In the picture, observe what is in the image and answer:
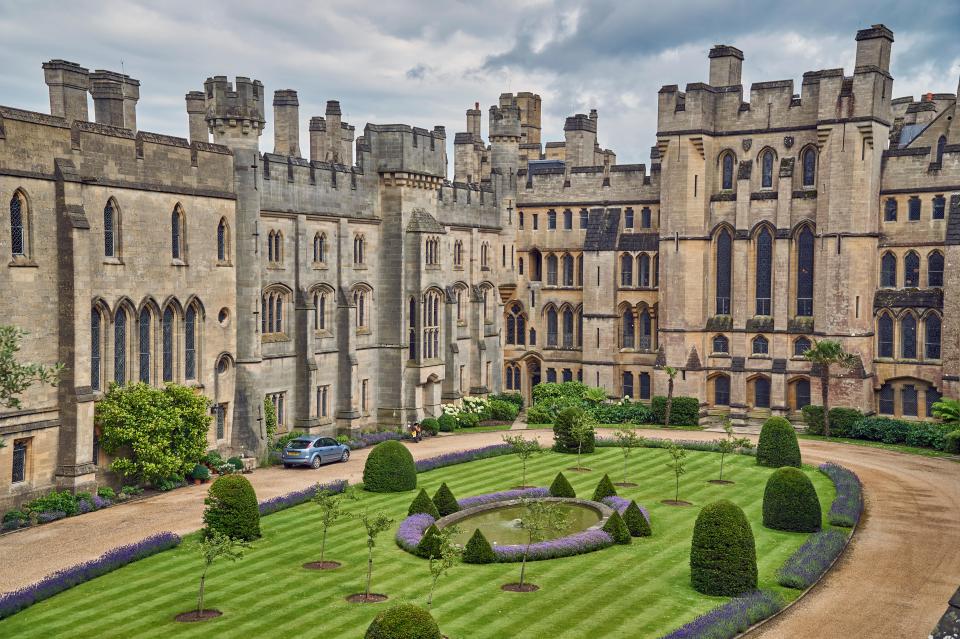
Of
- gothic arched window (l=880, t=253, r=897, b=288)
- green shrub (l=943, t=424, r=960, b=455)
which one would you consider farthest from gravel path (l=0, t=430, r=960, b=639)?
gothic arched window (l=880, t=253, r=897, b=288)

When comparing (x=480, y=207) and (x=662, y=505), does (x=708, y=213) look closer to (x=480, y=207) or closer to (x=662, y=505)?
(x=480, y=207)

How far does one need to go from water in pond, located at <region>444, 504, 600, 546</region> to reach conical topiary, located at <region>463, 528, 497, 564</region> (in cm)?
58

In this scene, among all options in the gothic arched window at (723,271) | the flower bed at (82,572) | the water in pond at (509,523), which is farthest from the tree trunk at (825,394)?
the flower bed at (82,572)

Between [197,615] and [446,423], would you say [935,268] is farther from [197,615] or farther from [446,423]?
[197,615]

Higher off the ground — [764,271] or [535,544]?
[764,271]

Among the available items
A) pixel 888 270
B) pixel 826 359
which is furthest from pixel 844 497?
pixel 888 270

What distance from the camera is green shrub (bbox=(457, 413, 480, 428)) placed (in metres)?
57.1

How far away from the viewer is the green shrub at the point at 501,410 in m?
59.0

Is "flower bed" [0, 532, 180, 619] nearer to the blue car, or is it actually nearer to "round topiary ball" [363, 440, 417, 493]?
"round topiary ball" [363, 440, 417, 493]

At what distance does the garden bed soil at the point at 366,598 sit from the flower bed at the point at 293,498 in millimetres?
8048

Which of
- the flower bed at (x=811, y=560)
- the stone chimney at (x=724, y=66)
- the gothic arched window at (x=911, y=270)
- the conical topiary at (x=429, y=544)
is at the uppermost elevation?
the stone chimney at (x=724, y=66)

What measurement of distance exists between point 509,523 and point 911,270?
3159 cm

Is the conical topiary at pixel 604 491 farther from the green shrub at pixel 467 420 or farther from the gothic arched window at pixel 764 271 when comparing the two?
the gothic arched window at pixel 764 271

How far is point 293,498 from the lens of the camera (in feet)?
121
